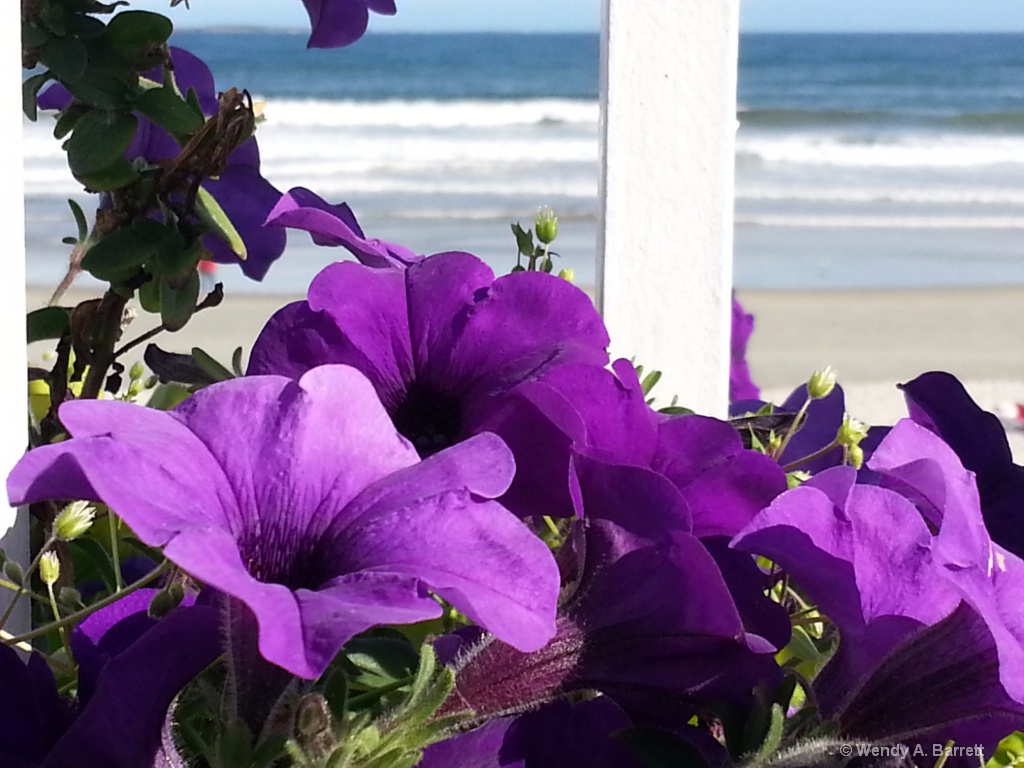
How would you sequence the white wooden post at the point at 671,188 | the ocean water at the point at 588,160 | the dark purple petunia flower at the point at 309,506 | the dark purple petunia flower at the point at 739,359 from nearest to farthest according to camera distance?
1. the dark purple petunia flower at the point at 309,506
2. the white wooden post at the point at 671,188
3. the dark purple petunia flower at the point at 739,359
4. the ocean water at the point at 588,160

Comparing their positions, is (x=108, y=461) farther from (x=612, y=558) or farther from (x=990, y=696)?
(x=990, y=696)

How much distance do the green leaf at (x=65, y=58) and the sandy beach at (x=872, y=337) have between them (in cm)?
462

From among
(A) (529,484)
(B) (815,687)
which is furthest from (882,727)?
(A) (529,484)

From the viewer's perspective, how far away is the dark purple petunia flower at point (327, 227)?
58 centimetres

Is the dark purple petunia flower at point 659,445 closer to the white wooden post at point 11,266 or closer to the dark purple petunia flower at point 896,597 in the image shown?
the dark purple petunia flower at point 896,597

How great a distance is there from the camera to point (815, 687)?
0.51 metres

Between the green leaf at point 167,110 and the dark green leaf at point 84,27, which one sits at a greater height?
the dark green leaf at point 84,27

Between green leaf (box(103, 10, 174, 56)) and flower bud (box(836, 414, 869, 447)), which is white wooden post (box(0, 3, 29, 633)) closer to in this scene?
green leaf (box(103, 10, 174, 56))

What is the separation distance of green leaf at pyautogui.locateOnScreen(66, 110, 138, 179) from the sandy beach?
4.61 m

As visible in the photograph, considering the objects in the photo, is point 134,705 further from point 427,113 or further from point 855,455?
point 427,113

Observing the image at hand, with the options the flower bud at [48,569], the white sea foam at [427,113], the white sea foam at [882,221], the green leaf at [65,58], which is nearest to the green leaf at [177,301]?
the green leaf at [65,58]

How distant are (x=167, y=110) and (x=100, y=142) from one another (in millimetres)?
43

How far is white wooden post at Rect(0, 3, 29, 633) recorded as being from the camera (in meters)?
0.56

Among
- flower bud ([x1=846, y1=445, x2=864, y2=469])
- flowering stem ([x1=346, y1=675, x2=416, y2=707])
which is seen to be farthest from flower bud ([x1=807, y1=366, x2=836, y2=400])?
flowering stem ([x1=346, y1=675, x2=416, y2=707])
